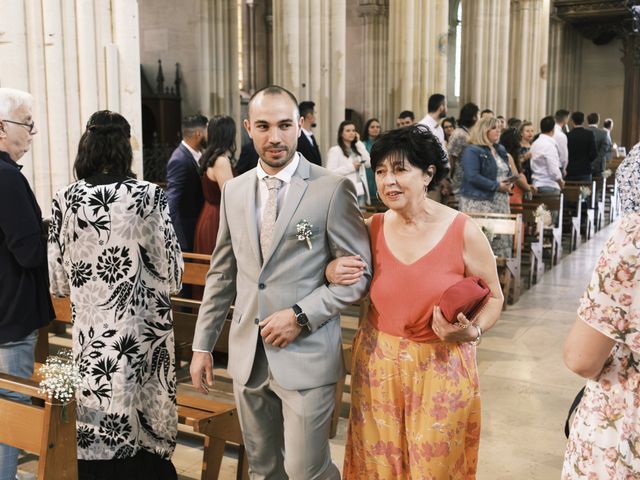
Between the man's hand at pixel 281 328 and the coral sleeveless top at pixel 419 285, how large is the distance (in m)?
0.31

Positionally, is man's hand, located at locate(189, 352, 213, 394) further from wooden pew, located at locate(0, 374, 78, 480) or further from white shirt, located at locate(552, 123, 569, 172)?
white shirt, located at locate(552, 123, 569, 172)

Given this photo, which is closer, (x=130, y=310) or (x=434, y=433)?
(x=434, y=433)

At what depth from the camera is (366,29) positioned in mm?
20781

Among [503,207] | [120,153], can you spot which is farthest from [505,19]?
[120,153]

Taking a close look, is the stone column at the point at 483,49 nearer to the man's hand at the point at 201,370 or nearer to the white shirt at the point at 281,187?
the white shirt at the point at 281,187

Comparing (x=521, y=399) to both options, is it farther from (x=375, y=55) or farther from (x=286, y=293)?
(x=375, y=55)

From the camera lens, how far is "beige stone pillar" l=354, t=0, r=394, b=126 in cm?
2048

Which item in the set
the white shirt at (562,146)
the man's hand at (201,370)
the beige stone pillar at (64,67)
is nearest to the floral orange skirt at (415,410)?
the man's hand at (201,370)

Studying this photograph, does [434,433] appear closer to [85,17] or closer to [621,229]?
[621,229]

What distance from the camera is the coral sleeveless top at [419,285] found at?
244 cm

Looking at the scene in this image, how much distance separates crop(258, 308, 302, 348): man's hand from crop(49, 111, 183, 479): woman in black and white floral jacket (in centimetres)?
79

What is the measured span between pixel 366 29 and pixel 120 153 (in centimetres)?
1886

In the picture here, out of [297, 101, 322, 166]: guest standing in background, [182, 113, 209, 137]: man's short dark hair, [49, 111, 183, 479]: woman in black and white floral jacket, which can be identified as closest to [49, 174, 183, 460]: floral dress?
[49, 111, 183, 479]: woman in black and white floral jacket

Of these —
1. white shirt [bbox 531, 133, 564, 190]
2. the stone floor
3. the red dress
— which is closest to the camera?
the stone floor
